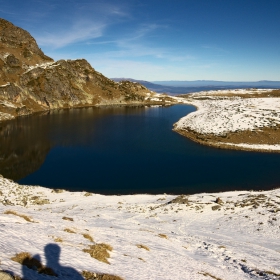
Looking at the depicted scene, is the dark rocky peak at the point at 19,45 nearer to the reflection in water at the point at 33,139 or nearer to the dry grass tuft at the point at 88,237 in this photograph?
the reflection in water at the point at 33,139

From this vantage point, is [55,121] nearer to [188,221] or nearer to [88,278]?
[188,221]

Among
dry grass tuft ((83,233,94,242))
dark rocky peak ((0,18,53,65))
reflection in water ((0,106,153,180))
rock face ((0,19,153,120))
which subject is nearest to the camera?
dry grass tuft ((83,233,94,242))

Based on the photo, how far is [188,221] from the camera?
94.3 ft

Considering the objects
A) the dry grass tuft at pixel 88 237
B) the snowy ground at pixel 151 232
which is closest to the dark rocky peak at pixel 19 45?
the snowy ground at pixel 151 232

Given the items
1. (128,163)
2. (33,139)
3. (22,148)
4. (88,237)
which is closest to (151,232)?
(88,237)

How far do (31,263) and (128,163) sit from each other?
38.9 metres

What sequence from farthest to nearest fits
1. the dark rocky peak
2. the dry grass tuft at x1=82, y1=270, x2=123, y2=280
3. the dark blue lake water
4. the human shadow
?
1. the dark rocky peak
2. the dark blue lake water
3. the dry grass tuft at x1=82, y1=270, x2=123, y2=280
4. the human shadow

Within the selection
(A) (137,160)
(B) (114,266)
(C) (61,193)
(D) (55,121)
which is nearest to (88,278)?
(B) (114,266)

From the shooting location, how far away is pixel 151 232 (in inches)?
945

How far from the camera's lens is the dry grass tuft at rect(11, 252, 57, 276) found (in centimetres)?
1233

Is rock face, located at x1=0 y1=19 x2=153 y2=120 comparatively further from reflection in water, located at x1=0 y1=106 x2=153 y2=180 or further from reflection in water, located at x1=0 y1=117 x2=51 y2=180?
reflection in water, located at x1=0 y1=117 x2=51 y2=180

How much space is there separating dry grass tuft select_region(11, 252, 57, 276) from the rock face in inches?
4138

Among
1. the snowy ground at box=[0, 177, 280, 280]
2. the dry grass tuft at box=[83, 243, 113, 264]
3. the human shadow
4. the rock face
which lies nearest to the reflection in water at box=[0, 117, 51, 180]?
the snowy ground at box=[0, 177, 280, 280]

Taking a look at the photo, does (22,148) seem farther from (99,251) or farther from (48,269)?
(48,269)
